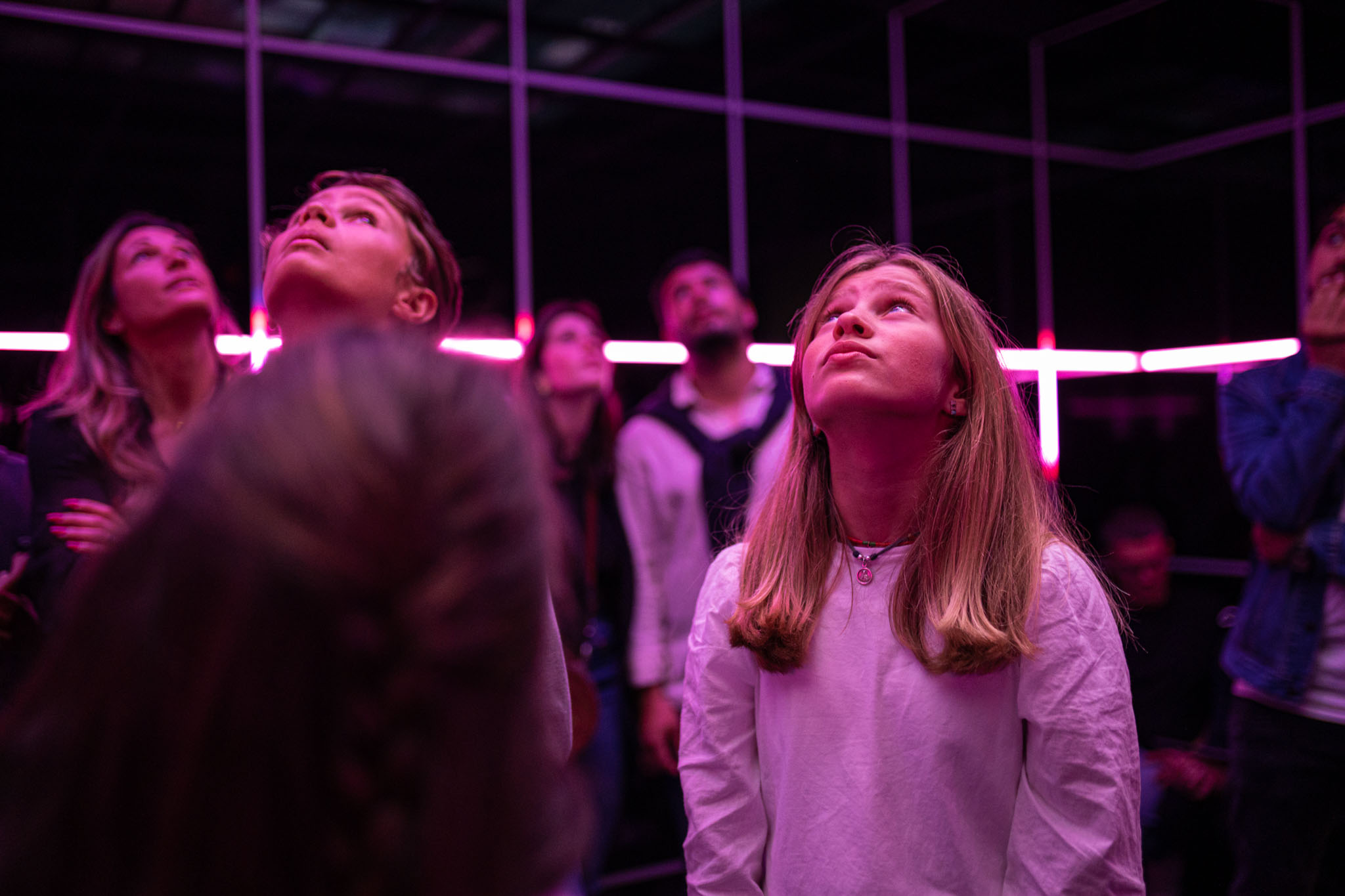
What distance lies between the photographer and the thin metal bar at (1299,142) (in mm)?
5492

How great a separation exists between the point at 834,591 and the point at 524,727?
3.42 feet

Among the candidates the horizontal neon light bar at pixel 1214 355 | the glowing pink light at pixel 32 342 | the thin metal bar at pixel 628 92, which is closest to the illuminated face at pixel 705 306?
the thin metal bar at pixel 628 92

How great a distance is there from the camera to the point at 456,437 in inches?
23.5

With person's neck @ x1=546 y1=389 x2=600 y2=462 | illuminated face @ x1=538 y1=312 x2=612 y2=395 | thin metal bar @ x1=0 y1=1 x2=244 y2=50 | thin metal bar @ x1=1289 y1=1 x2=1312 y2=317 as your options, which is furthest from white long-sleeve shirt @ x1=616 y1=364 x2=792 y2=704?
thin metal bar @ x1=1289 y1=1 x2=1312 y2=317

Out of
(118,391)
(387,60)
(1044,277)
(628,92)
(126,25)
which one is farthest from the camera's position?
(1044,277)

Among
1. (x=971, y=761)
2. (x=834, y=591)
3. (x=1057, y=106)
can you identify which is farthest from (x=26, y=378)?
(x=1057, y=106)

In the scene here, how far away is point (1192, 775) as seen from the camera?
309cm

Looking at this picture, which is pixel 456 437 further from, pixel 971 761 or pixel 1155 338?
pixel 1155 338

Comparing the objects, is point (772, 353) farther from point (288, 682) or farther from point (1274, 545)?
point (288, 682)

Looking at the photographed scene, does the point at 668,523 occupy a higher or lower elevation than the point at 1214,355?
lower

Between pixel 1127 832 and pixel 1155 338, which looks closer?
pixel 1127 832

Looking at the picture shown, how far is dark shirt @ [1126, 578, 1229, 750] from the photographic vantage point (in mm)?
3467

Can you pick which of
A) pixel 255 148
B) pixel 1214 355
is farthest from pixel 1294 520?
pixel 255 148

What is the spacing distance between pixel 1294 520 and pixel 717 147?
13.2 ft
